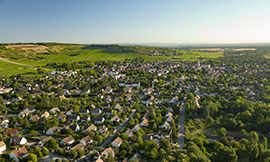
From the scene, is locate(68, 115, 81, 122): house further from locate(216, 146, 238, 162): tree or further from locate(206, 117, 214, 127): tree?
locate(216, 146, 238, 162): tree

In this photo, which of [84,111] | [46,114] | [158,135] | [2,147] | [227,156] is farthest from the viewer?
[84,111]

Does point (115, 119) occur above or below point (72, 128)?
above

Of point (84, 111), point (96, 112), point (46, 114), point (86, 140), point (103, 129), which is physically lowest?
point (103, 129)

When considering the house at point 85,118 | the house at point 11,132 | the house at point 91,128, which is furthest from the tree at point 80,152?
the house at point 11,132

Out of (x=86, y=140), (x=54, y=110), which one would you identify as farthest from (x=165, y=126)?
(x=54, y=110)

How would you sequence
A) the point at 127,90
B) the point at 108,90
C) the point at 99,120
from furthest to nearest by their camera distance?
the point at 108,90
the point at 127,90
the point at 99,120

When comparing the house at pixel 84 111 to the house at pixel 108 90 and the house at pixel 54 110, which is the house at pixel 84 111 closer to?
the house at pixel 54 110

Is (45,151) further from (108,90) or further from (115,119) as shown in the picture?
(108,90)

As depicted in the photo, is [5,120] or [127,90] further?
[127,90]

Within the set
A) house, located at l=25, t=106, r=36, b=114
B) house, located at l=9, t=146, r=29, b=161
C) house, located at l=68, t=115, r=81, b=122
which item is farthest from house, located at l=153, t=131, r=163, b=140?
house, located at l=25, t=106, r=36, b=114
